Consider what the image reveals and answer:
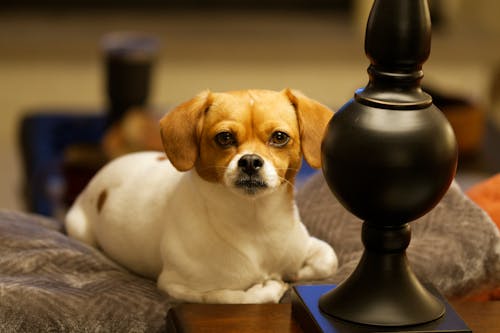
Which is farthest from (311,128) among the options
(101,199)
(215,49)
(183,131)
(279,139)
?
(215,49)

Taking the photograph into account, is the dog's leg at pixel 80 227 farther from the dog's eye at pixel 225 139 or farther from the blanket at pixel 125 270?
the dog's eye at pixel 225 139

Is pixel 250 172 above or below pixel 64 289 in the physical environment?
above

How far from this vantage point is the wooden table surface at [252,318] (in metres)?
0.95

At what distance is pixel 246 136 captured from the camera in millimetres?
1099

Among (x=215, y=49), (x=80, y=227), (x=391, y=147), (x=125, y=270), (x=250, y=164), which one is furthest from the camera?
Answer: (x=215, y=49)

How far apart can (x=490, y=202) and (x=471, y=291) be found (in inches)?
7.0

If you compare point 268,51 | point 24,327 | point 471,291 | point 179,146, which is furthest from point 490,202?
point 268,51

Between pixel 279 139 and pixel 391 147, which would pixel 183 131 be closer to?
pixel 279 139

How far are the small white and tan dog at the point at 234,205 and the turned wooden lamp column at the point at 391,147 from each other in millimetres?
204

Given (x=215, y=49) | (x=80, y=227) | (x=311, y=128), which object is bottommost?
(x=215, y=49)

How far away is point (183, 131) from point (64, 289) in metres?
0.23

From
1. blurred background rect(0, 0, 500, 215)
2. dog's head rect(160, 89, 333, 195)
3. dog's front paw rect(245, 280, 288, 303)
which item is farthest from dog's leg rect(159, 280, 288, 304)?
blurred background rect(0, 0, 500, 215)

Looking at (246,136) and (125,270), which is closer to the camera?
(246,136)

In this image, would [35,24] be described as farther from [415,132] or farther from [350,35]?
[415,132]
